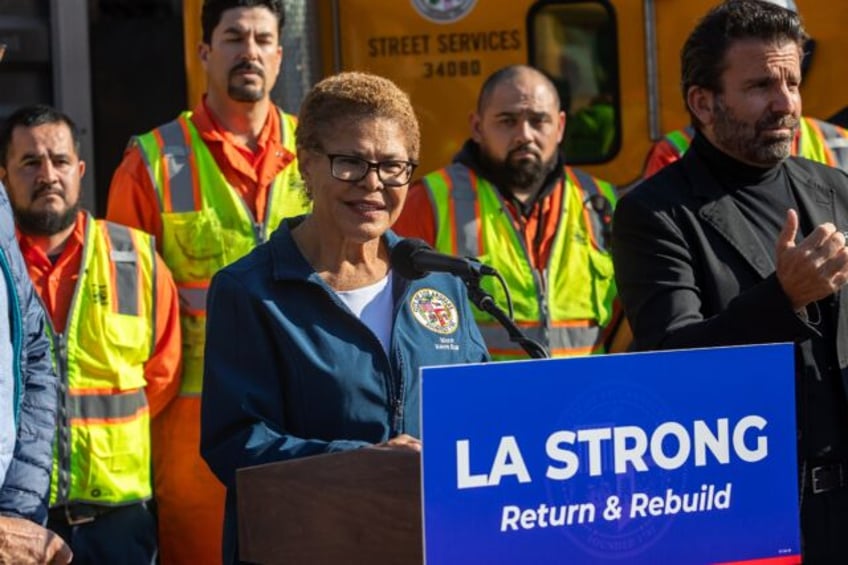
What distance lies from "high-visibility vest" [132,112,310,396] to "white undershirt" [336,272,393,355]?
2.45 m

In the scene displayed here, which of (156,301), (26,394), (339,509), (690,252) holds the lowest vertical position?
(339,509)

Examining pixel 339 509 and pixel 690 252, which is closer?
pixel 339 509

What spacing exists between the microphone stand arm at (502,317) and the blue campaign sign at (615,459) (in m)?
0.28

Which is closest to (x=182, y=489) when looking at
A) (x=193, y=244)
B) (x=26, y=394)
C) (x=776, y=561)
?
(x=193, y=244)

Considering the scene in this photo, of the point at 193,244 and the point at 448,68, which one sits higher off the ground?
the point at 448,68

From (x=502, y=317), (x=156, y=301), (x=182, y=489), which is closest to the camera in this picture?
(x=502, y=317)

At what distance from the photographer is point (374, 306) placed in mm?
3252

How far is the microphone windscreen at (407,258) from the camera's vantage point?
3.15m

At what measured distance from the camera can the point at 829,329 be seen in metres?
3.42

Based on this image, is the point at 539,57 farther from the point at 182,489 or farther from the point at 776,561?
the point at 776,561

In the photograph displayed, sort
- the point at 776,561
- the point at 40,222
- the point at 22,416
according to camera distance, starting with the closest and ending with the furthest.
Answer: the point at 776,561, the point at 22,416, the point at 40,222

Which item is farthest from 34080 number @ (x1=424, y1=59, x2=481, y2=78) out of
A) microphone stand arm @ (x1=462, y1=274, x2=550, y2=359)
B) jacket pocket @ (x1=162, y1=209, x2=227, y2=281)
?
microphone stand arm @ (x1=462, y1=274, x2=550, y2=359)

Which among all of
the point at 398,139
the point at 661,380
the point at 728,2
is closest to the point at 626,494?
the point at 661,380

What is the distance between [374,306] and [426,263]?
22cm
